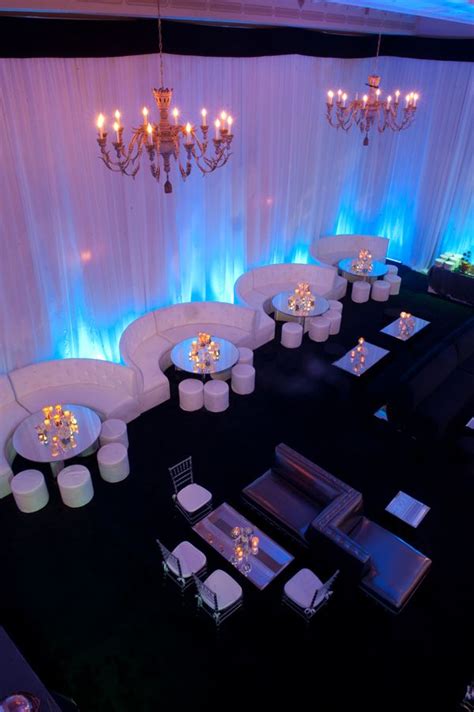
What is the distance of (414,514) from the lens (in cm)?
598

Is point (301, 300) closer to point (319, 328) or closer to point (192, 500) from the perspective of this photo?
point (319, 328)

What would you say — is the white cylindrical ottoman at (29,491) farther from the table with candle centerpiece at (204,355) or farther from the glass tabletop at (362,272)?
the glass tabletop at (362,272)

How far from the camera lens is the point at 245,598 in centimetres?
523

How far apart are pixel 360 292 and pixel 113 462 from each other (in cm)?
662

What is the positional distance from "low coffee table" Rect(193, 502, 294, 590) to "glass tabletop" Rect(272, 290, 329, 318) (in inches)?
165

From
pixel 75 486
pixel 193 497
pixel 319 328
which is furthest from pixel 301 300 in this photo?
pixel 75 486

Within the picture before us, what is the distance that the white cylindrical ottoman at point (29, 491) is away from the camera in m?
5.88

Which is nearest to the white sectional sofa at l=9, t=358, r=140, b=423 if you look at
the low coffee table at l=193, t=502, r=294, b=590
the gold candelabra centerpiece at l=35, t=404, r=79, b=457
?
the gold candelabra centerpiece at l=35, t=404, r=79, b=457

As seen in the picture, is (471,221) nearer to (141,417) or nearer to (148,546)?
(141,417)

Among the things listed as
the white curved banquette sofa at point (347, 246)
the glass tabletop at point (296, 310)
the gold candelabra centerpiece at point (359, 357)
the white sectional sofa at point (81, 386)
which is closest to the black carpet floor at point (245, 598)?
the white sectional sofa at point (81, 386)

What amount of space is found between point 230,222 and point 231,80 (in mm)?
2329

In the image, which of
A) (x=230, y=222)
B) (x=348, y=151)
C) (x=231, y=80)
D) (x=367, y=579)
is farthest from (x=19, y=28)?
(x=348, y=151)

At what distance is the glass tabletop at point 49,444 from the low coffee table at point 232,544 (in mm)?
1704

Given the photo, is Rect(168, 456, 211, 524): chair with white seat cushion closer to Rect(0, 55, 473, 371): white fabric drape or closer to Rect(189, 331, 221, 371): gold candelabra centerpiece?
Rect(189, 331, 221, 371): gold candelabra centerpiece
